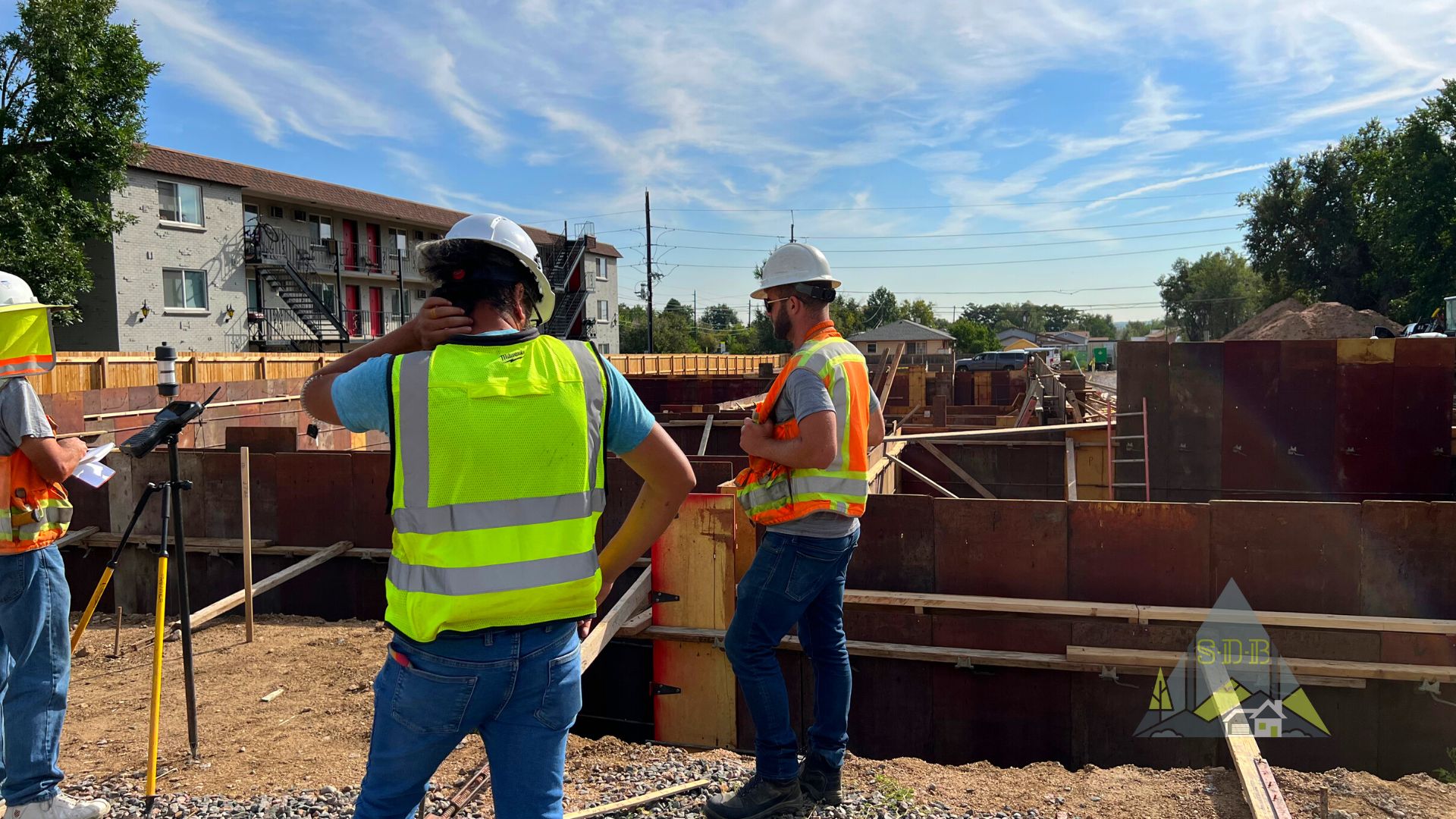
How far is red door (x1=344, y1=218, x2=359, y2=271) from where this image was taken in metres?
34.6

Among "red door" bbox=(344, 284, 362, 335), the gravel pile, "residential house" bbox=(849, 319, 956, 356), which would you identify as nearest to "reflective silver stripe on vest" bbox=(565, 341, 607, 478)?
the gravel pile

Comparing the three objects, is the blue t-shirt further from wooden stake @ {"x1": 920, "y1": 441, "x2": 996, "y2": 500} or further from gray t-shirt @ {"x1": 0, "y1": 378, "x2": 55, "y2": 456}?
wooden stake @ {"x1": 920, "y1": 441, "x2": 996, "y2": 500}

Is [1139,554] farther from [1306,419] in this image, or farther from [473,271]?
[1306,419]

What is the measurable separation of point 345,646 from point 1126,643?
195 inches

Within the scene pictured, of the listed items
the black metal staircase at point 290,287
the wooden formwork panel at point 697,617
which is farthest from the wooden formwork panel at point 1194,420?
the black metal staircase at point 290,287

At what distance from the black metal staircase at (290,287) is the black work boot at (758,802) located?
103ft

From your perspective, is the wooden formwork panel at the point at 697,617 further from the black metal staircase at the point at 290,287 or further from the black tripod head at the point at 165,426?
the black metal staircase at the point at 290,287

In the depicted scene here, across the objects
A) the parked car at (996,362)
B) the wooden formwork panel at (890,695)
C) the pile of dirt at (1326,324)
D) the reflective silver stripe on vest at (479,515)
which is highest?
the pile of dirt at (1326,324)

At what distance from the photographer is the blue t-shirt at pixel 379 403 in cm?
192

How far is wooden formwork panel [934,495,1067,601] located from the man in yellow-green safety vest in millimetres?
3624

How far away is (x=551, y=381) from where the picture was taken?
189 centimetres

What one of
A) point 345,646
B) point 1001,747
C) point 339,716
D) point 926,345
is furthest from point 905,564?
point 926,345

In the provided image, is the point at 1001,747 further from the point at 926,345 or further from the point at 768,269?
the point at 926,345

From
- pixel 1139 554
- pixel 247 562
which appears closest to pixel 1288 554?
pixel 1139 554
